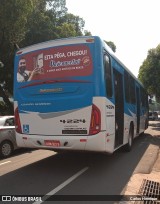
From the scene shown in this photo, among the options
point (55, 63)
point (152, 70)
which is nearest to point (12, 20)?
point (55, 63)

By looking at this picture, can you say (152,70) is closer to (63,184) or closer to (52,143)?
(52,143)

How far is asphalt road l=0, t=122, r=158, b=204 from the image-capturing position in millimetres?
6723

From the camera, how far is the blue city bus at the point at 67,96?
7.86m

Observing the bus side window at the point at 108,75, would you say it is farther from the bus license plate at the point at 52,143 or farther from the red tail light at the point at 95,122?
the bus license plate at the point at 52,143

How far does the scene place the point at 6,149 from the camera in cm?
1122

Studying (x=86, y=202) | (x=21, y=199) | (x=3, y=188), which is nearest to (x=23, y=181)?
(x=3, y=188)

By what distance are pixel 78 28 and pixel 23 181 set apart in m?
41.3

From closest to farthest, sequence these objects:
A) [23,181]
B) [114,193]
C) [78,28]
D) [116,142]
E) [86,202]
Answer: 1. [86,202]
2. [114,193]
3. [23,181]
4. [116,142]
5. [78,28]

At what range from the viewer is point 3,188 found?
6973 mm

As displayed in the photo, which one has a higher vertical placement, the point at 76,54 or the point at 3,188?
the point at 76,54

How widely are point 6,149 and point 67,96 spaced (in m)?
4.26

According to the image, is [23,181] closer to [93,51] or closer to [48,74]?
[48,74]

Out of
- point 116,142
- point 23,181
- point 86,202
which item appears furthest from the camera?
point 116,142

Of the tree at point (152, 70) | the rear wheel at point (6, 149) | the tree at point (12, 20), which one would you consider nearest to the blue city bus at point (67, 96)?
the rear wheel at point (6, 149)
